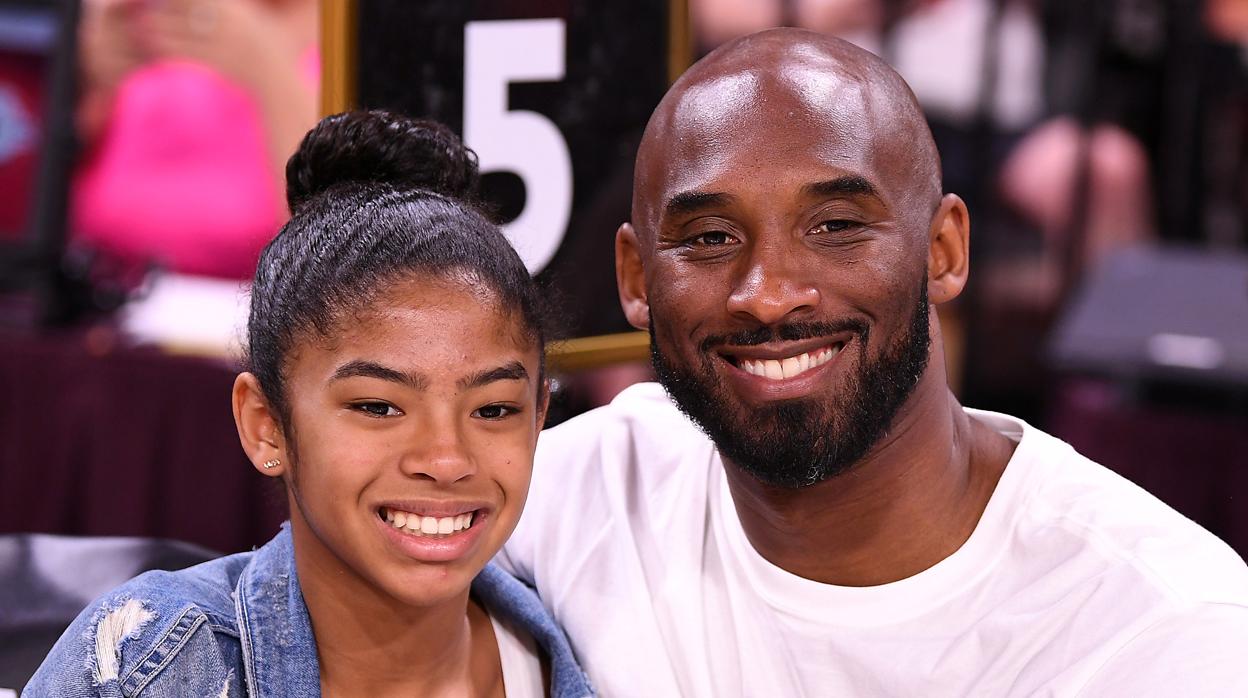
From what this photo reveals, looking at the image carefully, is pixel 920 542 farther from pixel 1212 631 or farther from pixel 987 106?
pixel 987 106

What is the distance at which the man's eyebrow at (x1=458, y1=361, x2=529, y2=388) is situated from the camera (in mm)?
1582

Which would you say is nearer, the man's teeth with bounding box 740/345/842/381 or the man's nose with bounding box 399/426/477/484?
the man's nose with bounding box 399/426/477/484

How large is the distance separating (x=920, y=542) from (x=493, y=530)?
0.54 m

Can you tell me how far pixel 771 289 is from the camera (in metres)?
1.70

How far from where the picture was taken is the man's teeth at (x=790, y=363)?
174 centimetres

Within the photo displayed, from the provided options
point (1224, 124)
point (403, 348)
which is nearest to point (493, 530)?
point (403, 348)

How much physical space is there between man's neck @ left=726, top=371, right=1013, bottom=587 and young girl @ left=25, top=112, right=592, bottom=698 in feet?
1.05

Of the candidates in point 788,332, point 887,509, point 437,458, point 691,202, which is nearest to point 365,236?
point 437,458

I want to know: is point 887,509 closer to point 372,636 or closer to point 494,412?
point 494,412

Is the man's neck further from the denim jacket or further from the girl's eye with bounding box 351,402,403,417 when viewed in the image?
the girl's eye with bounding box 351,402,403,417

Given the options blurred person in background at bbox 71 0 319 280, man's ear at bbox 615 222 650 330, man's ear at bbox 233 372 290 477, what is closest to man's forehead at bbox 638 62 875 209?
man's ear at bbox 615 222 650 330

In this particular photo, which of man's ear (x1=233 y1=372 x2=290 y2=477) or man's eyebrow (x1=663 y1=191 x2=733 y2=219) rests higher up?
man's eyebrow (x1=663 y1=191 x2=733 y2=219)

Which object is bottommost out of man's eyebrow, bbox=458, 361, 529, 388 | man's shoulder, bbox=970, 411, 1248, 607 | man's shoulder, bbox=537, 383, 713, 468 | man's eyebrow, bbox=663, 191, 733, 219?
man's shoulder, bbox=537, 383, 713, 468

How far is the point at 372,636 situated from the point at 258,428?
26 centimetres
